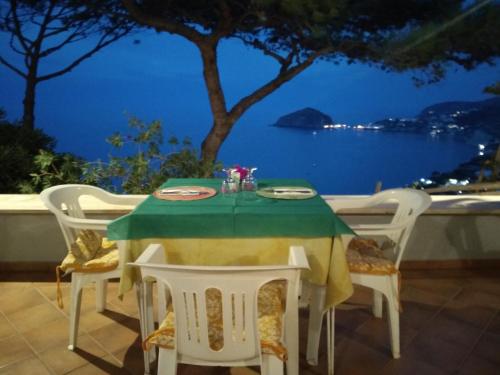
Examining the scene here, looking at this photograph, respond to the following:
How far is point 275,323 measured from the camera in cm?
132

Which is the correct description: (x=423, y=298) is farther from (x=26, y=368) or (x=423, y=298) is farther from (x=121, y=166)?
(x=121, y=166)

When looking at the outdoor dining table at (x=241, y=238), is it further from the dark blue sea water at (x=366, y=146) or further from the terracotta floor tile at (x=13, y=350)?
the dark blue sea water at (x=366, y=146)

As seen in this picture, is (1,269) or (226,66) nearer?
(1,269)

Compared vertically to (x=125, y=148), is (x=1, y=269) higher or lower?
lower

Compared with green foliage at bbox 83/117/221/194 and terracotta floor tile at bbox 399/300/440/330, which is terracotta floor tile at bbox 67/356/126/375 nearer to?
terracotta floor tile at bbox 399/300/440/330

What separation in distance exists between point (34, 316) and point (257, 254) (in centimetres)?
145

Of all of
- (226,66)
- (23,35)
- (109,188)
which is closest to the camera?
(109,188)

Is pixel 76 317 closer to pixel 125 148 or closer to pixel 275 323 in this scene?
pixel 275 323

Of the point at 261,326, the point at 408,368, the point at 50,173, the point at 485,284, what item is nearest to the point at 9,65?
the point at 50,173

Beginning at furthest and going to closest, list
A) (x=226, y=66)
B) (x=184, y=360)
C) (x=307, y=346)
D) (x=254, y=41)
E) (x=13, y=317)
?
1. (x=226, y=66)
2. (x=254, y=41)
3. (x=13, y=317)
4. (x=307, y=346)
5. (x=184, y=360)

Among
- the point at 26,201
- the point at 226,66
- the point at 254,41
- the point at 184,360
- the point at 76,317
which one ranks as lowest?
the point at 76,317

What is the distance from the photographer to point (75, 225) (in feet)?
6.06

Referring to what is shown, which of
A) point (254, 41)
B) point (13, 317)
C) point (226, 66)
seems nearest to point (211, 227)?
point (13, 317)

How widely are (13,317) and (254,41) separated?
4.10m
